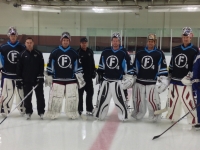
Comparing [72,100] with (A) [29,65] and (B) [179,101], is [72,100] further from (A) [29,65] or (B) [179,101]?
(B) [179,101]

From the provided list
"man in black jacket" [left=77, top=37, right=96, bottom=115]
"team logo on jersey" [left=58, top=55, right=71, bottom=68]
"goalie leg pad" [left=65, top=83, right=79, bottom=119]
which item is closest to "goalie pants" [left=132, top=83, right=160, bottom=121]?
"man in black jacket" [left=77, top=37, right=96, bottom=115]

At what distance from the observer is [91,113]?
3.42 metres

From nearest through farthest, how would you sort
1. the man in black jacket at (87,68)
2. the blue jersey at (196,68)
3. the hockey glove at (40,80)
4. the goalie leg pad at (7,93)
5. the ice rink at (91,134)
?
the ice rink at (91,134)
the blue jersey at (196,68)
the hockey glove at (40,80)
the goalie leg pad at (7,93)
the man in black jacket at (87,68)

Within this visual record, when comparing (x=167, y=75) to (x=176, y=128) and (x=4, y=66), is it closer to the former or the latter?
(x=176, y=128)

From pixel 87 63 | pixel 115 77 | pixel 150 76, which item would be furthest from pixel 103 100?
pixel 150 76

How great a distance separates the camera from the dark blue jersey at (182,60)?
9.26ft

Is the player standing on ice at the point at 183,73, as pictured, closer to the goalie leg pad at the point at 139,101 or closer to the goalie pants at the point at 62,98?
the goalie leg pad at the point at 139,101

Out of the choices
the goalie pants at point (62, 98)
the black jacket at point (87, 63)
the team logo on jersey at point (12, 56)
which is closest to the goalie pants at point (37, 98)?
the goalie pants at point (62, 98)

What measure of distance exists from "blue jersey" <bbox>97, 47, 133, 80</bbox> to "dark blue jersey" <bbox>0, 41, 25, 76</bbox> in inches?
43.2

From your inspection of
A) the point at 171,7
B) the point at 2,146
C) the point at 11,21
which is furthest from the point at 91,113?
the point at 11,21

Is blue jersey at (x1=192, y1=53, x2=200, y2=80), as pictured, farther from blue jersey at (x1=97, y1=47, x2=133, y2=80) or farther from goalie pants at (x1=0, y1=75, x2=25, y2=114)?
goalie pants at (x1=0, y1=75, x2=25, y2=114)

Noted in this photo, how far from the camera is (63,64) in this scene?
303 cm

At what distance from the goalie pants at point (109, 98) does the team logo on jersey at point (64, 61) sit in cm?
51

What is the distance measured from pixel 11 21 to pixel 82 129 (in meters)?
10.3
